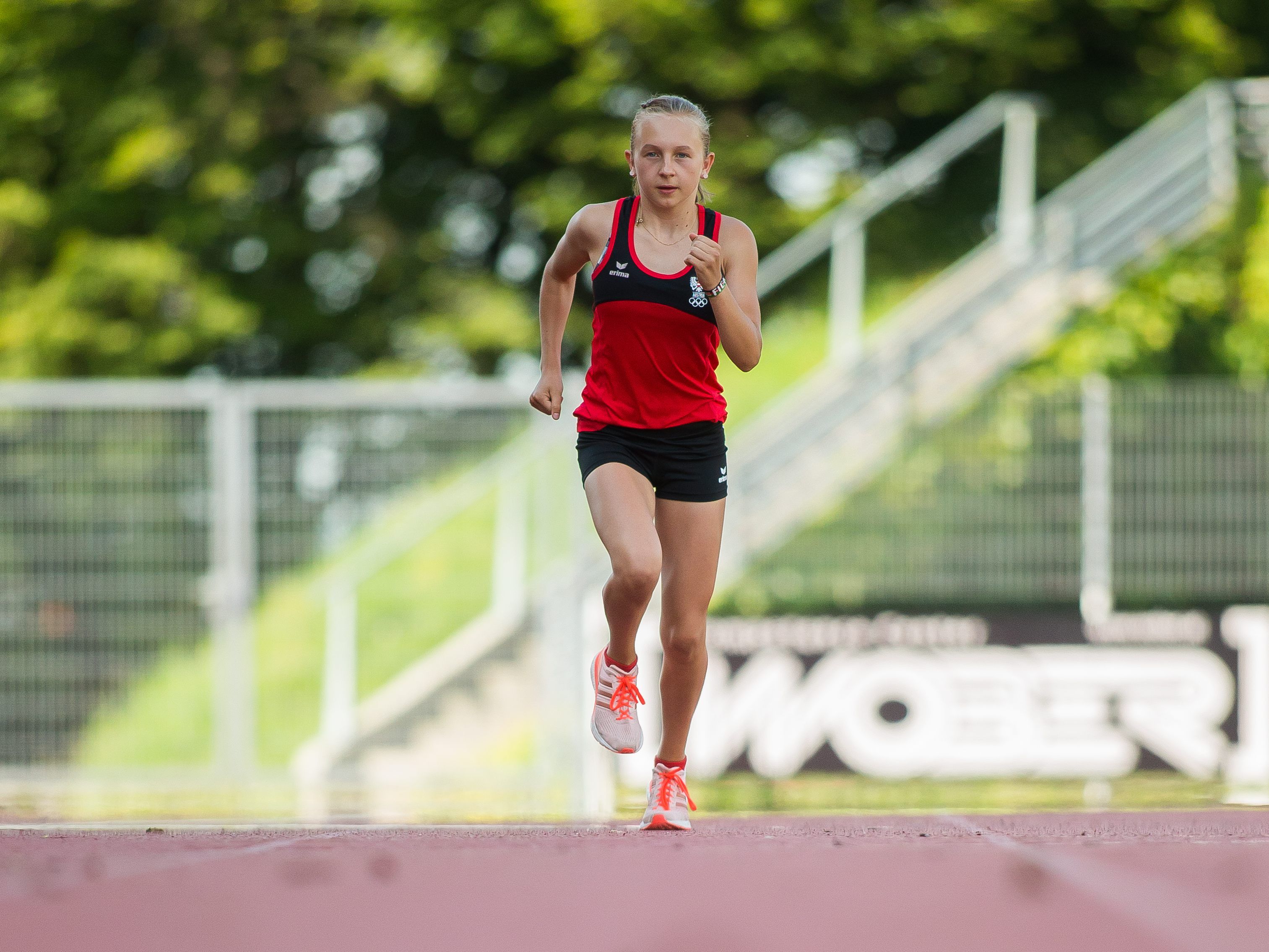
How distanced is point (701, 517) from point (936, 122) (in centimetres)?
1129

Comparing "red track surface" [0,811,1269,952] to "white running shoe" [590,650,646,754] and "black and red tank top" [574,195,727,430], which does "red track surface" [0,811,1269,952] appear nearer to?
"white running shoe" [590,650,646,754]

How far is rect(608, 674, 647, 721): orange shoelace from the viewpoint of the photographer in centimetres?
431

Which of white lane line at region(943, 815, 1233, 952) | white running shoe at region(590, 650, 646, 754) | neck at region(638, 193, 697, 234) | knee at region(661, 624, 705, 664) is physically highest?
neck at region(638, 193, 697, 234)

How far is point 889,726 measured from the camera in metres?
9.69

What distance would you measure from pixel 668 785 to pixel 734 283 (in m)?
→ 1.45

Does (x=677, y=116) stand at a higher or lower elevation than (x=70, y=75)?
lower

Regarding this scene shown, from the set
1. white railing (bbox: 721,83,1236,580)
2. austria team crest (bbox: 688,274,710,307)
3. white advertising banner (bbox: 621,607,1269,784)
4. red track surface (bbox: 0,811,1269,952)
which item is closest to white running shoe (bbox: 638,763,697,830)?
red track surface (bbox: 0,811,1269,952)

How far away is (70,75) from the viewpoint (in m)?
15.1

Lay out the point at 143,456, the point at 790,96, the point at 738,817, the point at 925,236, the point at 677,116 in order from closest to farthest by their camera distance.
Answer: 1. the point at 677,116
2. the point at 738,817
3. the point at 143,456
4. the point at 925,236
5. the point at 790,96

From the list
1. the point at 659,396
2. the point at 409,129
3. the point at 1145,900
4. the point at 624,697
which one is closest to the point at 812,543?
the point at 624,697

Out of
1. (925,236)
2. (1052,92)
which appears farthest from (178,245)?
(1052,92)

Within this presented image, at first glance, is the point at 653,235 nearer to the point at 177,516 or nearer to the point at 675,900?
the point at 675,900

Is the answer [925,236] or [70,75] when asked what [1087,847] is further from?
[70,75]

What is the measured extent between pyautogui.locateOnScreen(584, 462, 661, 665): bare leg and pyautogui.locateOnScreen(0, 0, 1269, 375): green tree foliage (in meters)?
10.2
